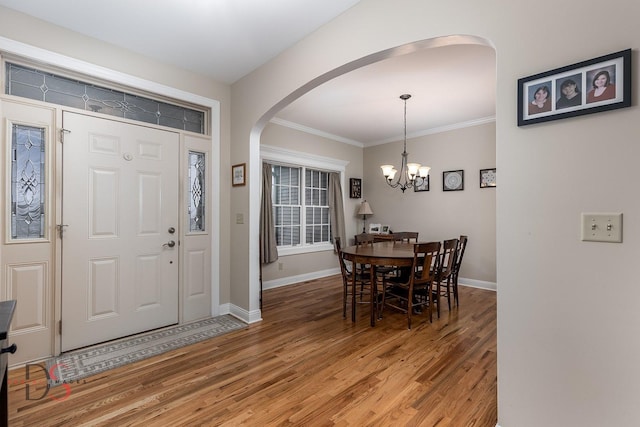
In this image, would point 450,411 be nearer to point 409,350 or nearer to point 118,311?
point 409,350

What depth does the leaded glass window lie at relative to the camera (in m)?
2.41

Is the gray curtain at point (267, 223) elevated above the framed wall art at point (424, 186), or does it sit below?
below

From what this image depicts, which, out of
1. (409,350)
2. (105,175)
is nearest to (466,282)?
(409,350)

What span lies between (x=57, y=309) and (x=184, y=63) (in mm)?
2570

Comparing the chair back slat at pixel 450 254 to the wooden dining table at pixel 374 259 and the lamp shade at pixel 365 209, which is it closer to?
the wooden dining table at pixel 374 259

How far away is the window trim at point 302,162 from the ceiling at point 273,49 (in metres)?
0.61

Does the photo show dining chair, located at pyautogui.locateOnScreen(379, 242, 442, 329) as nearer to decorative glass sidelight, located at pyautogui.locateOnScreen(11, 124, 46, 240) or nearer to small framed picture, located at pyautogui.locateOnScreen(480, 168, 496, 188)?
small framed picture, located at pyautogui.locateOnScreen(480, 168, 496, 188)

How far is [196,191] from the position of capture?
3.35 metres

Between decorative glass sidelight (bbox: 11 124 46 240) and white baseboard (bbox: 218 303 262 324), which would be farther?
white baseboard (bbox: 218 303 262 324)

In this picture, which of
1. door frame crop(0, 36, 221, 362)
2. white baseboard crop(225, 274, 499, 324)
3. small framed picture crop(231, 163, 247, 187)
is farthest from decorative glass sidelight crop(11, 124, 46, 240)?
white baseboard crop(225, 274, 499, 324)

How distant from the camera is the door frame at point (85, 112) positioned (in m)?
2.39

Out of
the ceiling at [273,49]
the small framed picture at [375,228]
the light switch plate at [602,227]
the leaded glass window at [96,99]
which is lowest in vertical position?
the small framed picture at [375,228]

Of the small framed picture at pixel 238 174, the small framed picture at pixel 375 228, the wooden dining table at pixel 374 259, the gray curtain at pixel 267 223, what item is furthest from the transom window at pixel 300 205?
the wooden dining table at pixel 374 259

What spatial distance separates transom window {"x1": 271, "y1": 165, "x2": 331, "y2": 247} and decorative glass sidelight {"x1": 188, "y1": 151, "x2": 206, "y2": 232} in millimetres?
1661
